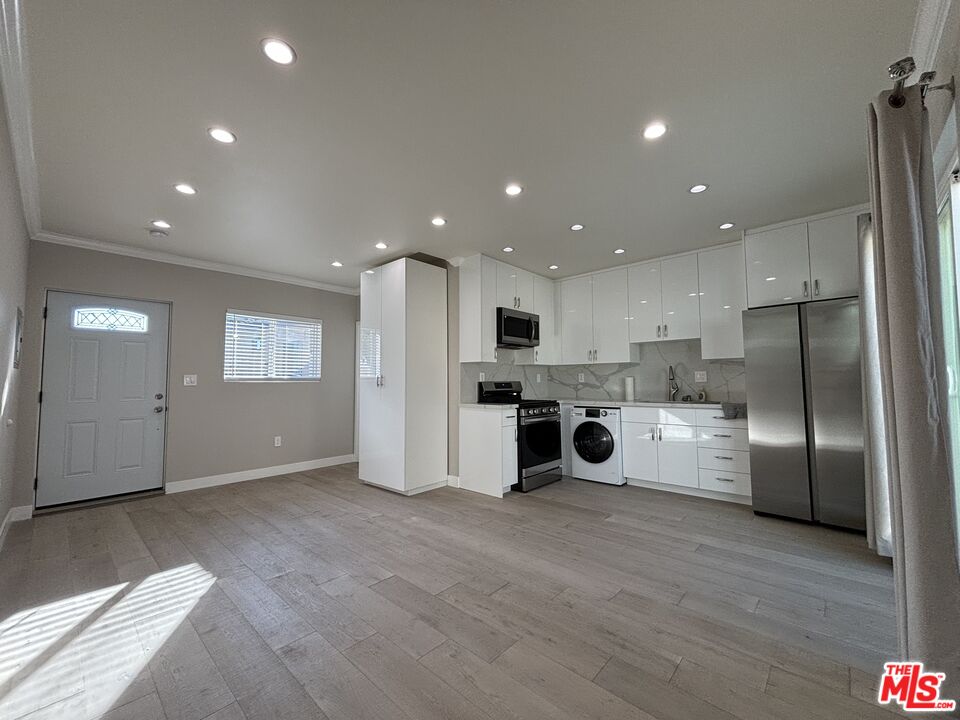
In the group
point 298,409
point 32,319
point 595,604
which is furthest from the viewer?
point 298,409

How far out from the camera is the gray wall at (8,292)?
7.07 feet

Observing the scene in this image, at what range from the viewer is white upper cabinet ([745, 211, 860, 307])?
3.22 m

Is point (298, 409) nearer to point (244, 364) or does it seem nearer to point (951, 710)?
point (244, 364)

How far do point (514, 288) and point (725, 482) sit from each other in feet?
9.70

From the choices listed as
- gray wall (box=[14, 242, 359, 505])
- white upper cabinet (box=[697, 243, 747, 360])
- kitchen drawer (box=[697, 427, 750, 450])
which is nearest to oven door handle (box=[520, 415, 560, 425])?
kitchen drawer (box=[697, 427, 750, 450])

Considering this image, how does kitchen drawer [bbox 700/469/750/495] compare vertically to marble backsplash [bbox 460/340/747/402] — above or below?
below

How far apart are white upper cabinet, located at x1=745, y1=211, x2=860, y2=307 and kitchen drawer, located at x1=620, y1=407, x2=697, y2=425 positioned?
1.21 metres

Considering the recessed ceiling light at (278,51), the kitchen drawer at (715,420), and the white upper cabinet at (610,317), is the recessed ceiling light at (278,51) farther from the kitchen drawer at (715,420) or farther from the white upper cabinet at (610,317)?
the kitchen drawer at (715,420)

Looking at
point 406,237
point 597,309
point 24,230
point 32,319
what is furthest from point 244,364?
point 597,309

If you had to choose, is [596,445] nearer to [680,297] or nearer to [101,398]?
[680,297]

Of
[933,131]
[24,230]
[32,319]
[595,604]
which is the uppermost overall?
[24,230]

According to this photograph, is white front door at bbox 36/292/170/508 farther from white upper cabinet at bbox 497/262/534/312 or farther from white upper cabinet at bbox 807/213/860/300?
white upper cabinet at bbox 807/213/860/300

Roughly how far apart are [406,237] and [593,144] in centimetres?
202

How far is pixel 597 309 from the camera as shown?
4.95 meters
